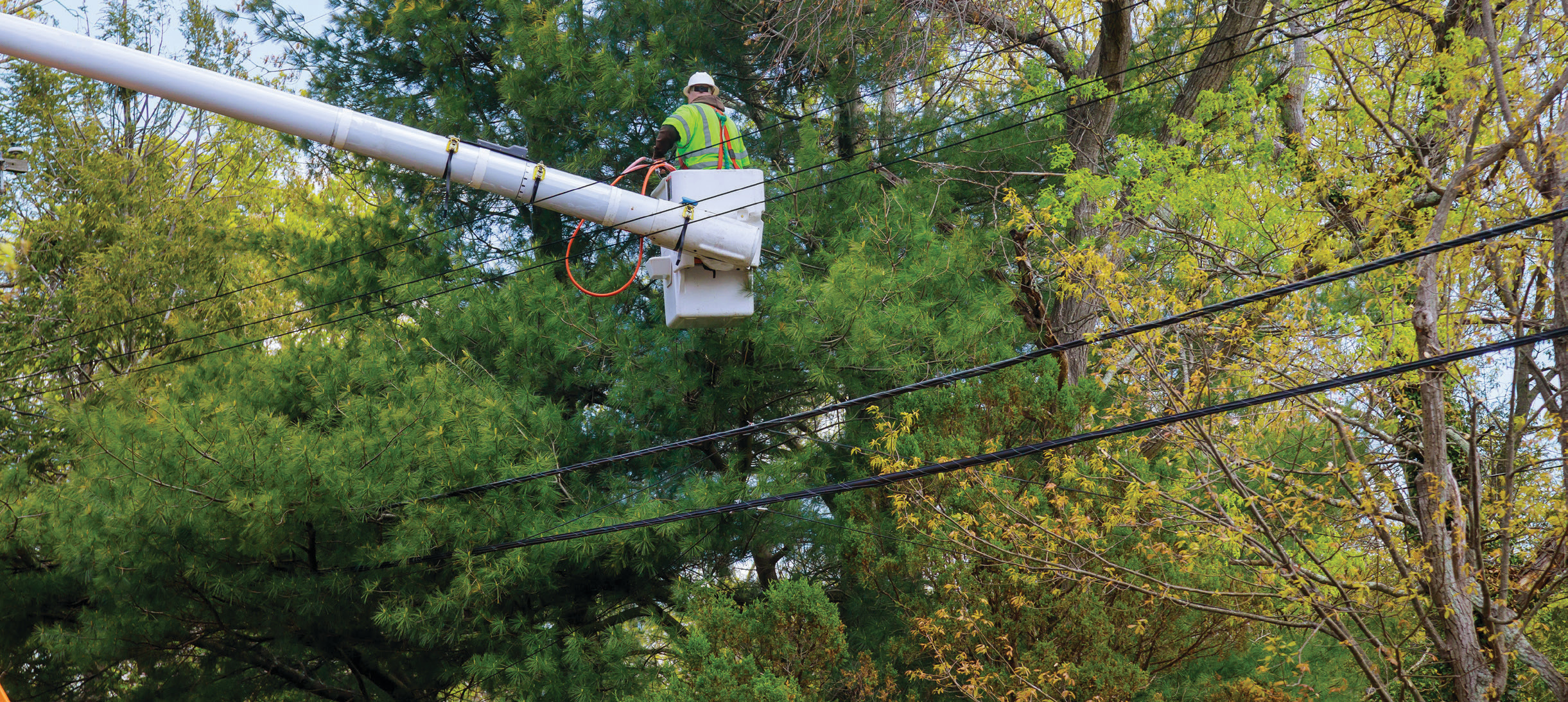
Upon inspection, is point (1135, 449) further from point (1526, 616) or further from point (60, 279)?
point (60, 279)

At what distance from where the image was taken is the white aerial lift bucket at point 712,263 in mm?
7887

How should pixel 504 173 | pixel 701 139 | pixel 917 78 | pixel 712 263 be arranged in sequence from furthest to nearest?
pixel 917 78, pixel 701 139, pixel 712 263, pixel 504 173

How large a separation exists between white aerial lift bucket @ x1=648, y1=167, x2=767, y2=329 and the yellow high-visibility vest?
501 millimetres

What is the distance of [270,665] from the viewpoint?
13.0 m

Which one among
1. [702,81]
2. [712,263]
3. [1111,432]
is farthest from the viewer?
[702,81]

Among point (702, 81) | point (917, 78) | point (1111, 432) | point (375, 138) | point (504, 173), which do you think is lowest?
point (1111, 432)

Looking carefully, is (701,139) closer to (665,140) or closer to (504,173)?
(665,140)

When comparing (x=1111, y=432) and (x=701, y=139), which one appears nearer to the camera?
(x=1111, y=432)

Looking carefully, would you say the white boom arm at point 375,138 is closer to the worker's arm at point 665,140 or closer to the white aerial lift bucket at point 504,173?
the white aerial lift bucket at point 504,173

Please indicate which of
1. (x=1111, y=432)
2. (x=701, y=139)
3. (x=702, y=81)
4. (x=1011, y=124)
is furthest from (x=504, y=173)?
(x=1011, y=124)

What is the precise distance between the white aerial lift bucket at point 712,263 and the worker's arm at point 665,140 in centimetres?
31

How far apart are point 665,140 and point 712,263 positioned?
41.4 inches

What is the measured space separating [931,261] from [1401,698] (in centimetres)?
513

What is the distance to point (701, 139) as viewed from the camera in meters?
8.66
